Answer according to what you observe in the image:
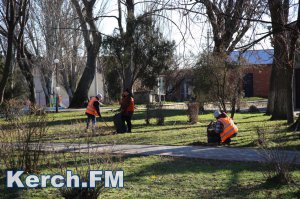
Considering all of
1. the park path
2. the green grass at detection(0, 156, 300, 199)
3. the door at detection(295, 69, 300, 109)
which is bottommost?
the green grass at detection(0, 156, 300, 199)

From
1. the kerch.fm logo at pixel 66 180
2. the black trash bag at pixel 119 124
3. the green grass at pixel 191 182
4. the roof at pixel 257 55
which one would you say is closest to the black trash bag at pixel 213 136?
the roof at pixel 257 55

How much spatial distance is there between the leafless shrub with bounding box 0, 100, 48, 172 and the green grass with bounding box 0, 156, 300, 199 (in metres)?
0.42

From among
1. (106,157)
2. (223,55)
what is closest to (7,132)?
(106,157)

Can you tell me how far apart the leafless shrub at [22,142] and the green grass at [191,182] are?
1.38 ft

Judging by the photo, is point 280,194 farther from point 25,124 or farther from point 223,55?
point 223,55

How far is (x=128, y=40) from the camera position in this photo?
25812mm

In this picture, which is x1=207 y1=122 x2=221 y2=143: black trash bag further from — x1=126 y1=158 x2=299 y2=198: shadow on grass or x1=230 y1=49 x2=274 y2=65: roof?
x1=126 y1=158 x2=299 y2=198: shadow on grass

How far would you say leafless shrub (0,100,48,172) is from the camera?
8156mm

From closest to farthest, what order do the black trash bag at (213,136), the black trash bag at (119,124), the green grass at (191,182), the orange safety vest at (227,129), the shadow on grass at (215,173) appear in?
the green grass at (191,182) < the shadow on grass at (215,173) < the orange safety vest at (227,129) < the black trash bag at (213,136) < the black trash bag at (119,124)

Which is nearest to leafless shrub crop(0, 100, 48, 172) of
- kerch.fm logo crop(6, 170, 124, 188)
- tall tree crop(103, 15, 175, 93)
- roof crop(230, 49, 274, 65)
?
kerch.fm logo crop(6, 170, 124, 188)

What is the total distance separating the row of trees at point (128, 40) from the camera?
10.6 meters

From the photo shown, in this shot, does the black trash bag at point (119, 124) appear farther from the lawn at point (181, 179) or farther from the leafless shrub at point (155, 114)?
A: the lawn at point (181, 179)

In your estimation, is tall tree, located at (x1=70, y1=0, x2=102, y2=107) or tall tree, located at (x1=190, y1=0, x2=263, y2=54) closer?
tall tree, located at (x1=190, y1=0, x2=263, y2=54)

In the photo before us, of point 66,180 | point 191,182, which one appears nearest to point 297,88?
point 191,182
